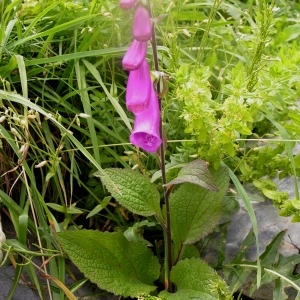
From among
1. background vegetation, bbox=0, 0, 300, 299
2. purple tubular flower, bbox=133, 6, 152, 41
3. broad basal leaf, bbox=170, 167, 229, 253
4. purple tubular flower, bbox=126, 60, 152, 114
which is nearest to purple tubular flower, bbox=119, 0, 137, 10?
purple tubular flower, bbox=133, 6, 152, 41

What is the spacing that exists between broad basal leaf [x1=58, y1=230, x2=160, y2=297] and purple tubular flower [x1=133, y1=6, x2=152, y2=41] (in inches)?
21.8

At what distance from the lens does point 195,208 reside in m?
1.70

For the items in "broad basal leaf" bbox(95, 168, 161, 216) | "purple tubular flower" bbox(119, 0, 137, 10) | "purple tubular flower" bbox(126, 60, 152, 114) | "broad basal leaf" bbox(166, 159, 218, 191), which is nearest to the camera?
"purple tubular flower" bbox(119, 0, 137, 10)

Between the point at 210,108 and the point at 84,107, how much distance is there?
38cm

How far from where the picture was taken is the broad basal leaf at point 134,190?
162 cm

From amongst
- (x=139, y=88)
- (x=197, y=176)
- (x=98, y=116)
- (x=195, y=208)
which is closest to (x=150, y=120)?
(x=139, y=88)

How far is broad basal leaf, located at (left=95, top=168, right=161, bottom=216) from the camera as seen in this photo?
162cm

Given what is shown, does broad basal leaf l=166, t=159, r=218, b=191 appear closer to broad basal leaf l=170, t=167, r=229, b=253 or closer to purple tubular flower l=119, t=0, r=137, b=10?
broad basal leaf l=170, t=167, r=229, b=253

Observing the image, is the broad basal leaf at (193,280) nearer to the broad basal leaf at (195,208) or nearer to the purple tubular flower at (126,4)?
the broad basal leaf at (195,208)

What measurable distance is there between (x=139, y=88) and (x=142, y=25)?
152mm

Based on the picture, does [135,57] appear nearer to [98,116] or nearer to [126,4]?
[126,4]

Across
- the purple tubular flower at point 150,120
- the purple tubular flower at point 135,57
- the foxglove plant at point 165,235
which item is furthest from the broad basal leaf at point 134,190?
the purple tubular flower at point 135,57

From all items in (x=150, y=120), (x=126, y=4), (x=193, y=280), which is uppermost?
(x=126, y=4)

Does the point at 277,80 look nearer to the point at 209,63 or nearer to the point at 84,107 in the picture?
the point at 209,63
